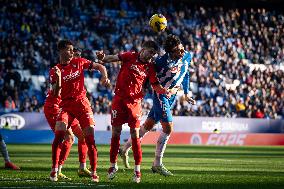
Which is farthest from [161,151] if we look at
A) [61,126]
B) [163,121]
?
[61,126]

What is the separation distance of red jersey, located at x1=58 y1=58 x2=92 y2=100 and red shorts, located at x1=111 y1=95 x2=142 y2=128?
0.72 meters

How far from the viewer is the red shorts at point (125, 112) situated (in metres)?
12.6

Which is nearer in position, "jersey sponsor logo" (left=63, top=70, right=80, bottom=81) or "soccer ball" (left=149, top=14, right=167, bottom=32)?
"jersey sponsor logo" (left=63, top=70, right=80, bottom=81)

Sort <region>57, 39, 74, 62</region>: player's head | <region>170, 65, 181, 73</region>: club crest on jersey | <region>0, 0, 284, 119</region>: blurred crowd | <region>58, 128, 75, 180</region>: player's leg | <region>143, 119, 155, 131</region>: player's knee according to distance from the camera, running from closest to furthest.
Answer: <region>57, 39, 74, 62</region>: player's head, <region>58, 128, 75, 180</region>: player's leg, <region>170, 65, 181, 73</region>: club crest on jersey, <region>143, 119, 155, 131</region>: player's knee, <region>0, 0, 284, 119</region>: blurred crowd

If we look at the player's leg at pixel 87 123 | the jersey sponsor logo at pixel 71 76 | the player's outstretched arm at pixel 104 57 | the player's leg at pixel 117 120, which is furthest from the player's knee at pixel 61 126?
the player's outstretched arm at pixel 104 57

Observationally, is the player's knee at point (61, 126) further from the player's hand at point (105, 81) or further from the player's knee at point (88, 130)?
the player's hand at point (105, 81)

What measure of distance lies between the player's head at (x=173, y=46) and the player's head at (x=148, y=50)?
1.63 metres

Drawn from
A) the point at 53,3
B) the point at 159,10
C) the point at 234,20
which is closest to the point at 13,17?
the point at 53,3

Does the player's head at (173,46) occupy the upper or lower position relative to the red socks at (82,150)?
upper

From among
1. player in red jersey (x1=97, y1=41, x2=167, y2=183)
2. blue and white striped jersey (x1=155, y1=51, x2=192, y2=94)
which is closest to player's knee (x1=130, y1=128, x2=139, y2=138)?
player in red jersey (x1=97, y1=41, x2=167, y2=183)

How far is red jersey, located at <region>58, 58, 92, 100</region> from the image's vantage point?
12.4 meters

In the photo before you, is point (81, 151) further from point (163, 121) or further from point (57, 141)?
point (163, 121)

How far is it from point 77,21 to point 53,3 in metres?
1.79

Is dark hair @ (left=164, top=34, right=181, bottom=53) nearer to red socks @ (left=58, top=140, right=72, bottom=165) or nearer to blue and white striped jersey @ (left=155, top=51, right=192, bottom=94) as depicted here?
blue and white striped jersey @ (left=155, top=51, right=192, bottom=94)
